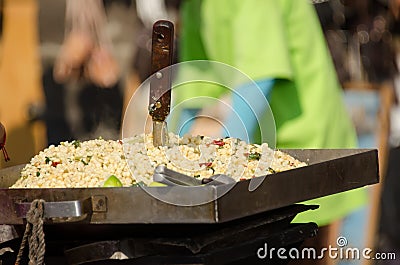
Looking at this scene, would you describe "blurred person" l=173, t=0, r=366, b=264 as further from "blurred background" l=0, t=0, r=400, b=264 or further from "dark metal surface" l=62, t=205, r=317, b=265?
"blurred background" l=0, t=0, r=400, b=264

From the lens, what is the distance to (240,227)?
219cm

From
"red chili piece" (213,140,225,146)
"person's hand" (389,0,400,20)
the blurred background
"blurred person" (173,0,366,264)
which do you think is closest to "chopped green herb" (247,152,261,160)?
"red chili piece" (213,140,225,146)

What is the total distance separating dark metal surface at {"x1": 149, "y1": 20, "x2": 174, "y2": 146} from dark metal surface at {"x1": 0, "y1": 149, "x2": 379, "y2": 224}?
0.39 metres

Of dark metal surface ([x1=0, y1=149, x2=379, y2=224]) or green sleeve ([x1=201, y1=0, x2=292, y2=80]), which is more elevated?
green sleeve ([x1=201, y1=0, x2=292, y2=80])

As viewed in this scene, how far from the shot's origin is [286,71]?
3.13m

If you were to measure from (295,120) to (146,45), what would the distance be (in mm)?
2013

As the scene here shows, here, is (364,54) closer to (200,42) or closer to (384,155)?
(384,155)

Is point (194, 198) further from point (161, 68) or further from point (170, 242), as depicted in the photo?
point (161, 68)

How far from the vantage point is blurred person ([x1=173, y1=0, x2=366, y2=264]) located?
3.15 meters

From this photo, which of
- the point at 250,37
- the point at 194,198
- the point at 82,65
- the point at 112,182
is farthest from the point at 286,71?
the point at 82,65

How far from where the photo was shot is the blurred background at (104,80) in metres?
4.89

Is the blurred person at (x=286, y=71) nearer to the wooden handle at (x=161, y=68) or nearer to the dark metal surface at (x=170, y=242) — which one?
the wooden handle at (x=161, y=68)

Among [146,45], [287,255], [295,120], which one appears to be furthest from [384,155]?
[287,255]

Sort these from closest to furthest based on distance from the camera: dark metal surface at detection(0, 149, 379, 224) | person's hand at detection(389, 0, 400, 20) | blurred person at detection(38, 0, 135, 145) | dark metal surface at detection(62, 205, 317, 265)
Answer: dark metal surface at detection(0, 149, 379, 224) < dark metal surface at detection(62, 205, 317, 265) < blurred person at detection(38, 0, 135, 145) < person's hand at detection(389, 0, 400, 20)
